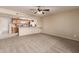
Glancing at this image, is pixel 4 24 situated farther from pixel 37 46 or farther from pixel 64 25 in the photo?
pixel 64 25

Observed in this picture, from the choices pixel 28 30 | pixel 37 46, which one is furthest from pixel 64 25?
pixel 37 46

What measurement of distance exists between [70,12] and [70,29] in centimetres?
112

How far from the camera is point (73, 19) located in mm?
5195

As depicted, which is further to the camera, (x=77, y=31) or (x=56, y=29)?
(x=56, y=29)

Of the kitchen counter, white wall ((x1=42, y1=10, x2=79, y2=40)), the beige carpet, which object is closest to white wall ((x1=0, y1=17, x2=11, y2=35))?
the beige carpet

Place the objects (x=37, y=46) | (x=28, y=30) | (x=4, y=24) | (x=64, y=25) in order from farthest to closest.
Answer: (x=28, y=30) < (x=64, y=25) < (x=4, y=24) < (x=37, y=46)

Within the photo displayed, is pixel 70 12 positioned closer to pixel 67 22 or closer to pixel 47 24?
pixel 67 22

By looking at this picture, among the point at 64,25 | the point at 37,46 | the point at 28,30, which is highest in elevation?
the point at 64,25

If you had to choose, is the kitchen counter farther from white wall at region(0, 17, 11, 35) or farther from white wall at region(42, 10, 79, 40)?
white wall at region(0, 17, 11, 35)

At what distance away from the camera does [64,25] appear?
5.88 m

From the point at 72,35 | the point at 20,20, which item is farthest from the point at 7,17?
the point at 72,35

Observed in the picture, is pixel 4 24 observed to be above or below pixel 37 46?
above
